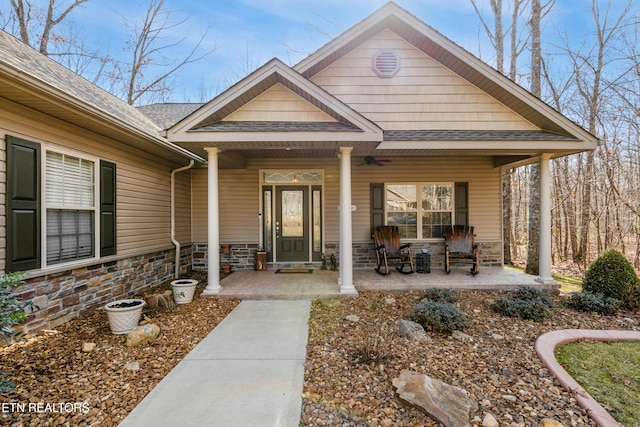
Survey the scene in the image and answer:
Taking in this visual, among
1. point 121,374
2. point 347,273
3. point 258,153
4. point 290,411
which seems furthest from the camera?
point 258,153

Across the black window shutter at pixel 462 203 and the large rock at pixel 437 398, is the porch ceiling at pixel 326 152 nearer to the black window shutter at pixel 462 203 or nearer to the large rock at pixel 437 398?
the black window shutter at pixel 462 203

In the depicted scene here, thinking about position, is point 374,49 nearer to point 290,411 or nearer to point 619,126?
point 290,411

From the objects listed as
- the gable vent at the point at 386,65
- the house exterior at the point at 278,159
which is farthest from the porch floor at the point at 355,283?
the gable vent at the point at 386,65

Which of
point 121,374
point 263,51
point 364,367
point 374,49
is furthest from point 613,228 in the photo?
point 263,51

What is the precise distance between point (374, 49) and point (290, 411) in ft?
19.9

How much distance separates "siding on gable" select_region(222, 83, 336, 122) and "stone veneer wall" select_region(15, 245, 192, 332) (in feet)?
10.0

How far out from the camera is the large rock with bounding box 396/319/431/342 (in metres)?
3.43

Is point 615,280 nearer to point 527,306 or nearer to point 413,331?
point 527,306

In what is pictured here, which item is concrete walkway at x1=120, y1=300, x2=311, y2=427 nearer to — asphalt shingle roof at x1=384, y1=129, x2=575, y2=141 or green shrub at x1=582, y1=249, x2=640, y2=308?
asphalt shingle roof at x1=384, y1=129, x2=575, y2=141

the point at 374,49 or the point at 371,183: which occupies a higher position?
the point at 374,49

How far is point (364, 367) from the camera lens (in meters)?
2.80

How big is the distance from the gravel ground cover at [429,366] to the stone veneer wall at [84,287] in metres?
2.69

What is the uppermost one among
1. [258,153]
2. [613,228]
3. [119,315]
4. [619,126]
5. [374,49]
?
[374,49]

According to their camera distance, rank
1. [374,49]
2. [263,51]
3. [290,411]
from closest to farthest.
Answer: [290,411]
[374,49]
[263,51]
